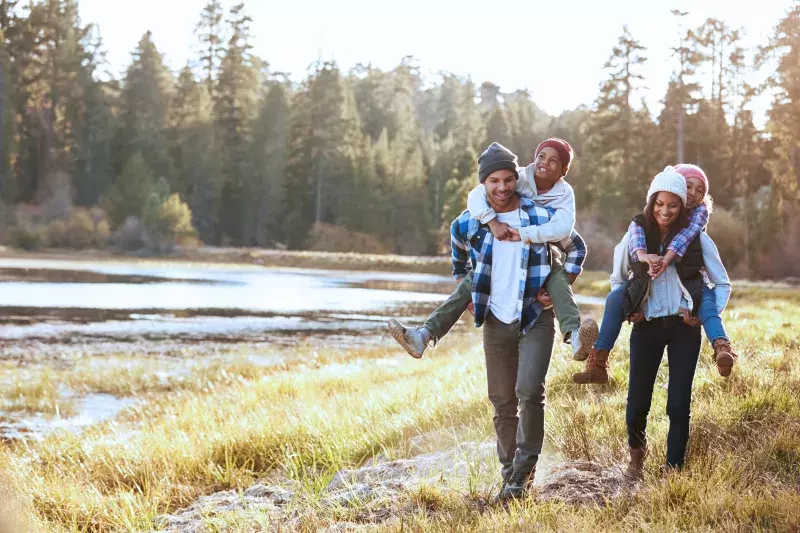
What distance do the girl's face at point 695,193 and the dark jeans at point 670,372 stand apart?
67cm

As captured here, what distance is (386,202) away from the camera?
71.8 meters

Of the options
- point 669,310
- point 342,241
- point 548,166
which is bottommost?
point 342,241

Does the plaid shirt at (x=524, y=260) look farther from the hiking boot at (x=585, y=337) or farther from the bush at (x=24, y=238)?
the bush at (x=24, y=238)

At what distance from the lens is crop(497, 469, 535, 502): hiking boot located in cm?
433

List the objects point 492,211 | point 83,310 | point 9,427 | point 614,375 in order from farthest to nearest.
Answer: point 83,310 → point 9,427 → point 614,375 → point 492,211

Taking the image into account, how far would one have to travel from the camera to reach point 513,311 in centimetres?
434

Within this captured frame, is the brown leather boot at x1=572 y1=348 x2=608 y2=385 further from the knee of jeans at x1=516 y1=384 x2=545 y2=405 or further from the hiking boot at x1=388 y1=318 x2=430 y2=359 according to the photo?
the hiking boot at x1=388 y1=318 x2=430 y2=359

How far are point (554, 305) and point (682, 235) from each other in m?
0.79

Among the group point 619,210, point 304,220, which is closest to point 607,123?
point 619,210

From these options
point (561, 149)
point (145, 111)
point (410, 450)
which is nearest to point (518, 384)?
point (561, 149)

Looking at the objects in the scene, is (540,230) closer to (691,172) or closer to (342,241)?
(691,172)

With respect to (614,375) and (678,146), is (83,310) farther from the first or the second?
(678,146)

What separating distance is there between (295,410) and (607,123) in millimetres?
48883

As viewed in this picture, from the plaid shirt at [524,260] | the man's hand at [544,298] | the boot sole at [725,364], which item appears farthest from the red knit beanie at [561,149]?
the boot sole at [725,364]
